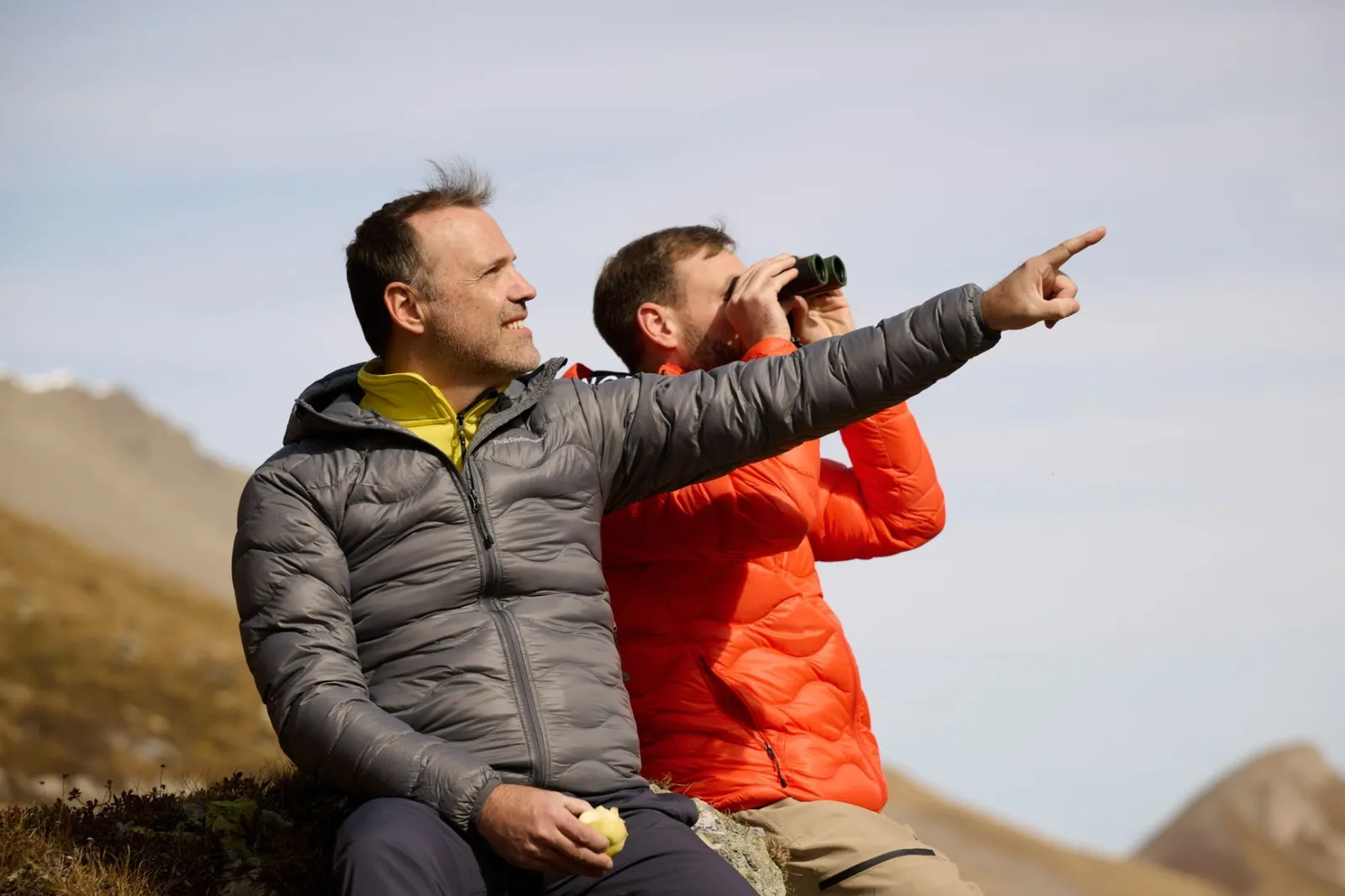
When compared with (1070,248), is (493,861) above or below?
below

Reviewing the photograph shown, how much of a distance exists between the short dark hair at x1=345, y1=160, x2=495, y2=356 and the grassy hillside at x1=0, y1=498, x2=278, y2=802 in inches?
653

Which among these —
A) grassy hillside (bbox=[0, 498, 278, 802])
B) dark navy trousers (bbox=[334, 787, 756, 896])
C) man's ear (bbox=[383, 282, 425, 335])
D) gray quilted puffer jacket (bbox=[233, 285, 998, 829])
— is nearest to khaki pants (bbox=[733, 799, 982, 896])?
dark navy trousers (bbox=[334, 787, 756, 896])

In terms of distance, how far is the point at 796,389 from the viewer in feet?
12.1

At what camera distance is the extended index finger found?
11.5 feet

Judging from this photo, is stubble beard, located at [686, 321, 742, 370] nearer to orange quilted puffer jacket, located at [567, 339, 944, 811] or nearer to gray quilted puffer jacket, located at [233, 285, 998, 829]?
orange quilted puffer jacket, located at [567, 339, 944, 811]

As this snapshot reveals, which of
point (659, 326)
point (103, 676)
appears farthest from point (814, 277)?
point (103, 676)

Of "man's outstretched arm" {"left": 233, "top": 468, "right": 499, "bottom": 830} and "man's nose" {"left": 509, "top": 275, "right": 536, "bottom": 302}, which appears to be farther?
"man's nose" {"left": 509, "top": 275, "right": 536, "bottom": 302}

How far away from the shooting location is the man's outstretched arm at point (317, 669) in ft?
10.7

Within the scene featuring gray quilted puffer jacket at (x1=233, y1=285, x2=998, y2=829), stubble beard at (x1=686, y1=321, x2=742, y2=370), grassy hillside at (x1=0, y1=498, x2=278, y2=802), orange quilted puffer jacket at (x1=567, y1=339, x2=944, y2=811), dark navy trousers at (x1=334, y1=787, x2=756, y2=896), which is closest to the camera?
dark navy trousers at (x1=334, y1=787, x2=756, y2=896)

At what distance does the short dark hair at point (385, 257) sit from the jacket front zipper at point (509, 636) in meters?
0.62

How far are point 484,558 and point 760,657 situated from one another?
100cm

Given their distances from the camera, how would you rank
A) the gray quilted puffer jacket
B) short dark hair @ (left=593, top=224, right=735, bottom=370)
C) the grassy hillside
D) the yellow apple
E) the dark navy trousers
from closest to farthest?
1. the dark navy trousers
2. the yellow apple
3. the gray quilted puffer jacket
4. short dark hair @ (left=593, top=224, right=735, bottom=370)
5. the grassy hillside

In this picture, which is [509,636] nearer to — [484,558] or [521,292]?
[484,558]

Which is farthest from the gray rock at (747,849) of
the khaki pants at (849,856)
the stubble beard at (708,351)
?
the stubble beard at (708,351)
